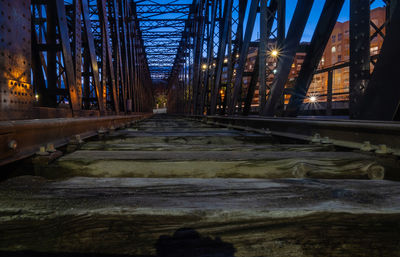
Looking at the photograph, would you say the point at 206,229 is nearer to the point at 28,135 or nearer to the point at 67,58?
the point at 28,135

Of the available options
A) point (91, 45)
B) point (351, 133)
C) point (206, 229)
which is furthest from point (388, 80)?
point (91, 45)

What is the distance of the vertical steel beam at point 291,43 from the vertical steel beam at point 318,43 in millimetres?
363

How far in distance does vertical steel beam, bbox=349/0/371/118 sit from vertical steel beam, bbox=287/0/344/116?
863 mm

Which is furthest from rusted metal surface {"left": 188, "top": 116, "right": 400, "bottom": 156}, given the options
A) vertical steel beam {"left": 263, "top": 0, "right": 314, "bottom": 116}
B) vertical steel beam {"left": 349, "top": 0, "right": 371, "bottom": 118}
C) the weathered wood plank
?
vertical steel beam {"left": 263, "top": 0, "right": 314, "bottom": 116}

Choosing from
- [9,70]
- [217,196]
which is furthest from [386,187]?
[9,70]

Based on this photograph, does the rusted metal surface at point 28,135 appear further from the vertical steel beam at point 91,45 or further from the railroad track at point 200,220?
the vertical steel beam at point 91,45

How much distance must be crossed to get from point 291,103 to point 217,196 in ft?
14.0

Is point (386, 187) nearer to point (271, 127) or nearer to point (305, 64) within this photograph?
point (271, 127)

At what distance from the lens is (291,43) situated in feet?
13.0

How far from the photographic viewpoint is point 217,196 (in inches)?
36.6

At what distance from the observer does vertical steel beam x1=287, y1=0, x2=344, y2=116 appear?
381cm

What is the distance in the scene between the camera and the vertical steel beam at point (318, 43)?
3.81m

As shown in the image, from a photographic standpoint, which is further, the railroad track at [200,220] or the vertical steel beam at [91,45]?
the vertical steel beam at [91,45]

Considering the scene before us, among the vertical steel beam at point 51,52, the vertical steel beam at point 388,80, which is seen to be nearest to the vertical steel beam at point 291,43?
the vertical steel beam at point 388,80
